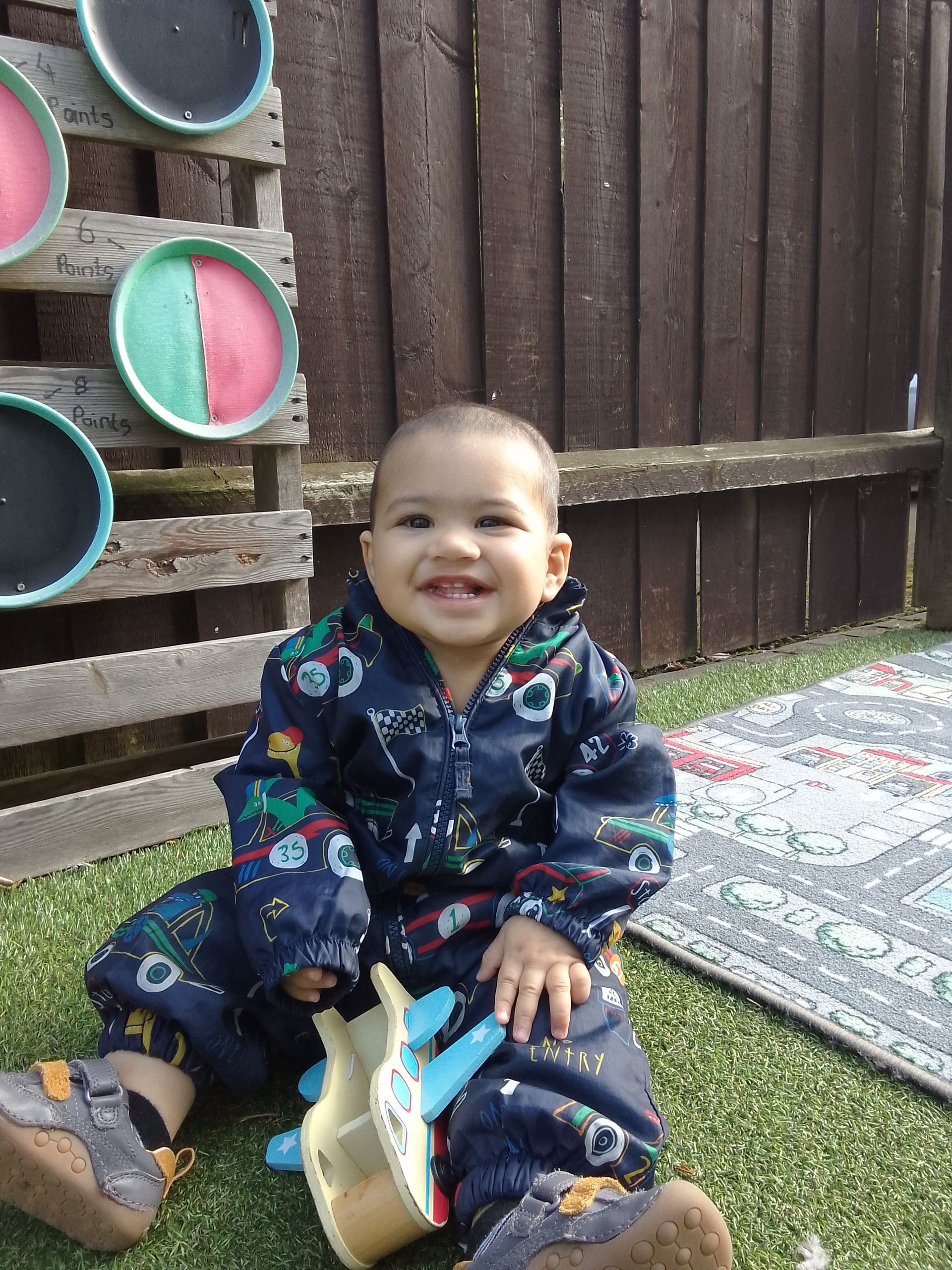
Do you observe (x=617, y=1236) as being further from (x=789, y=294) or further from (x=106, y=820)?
(x=789, y=294)

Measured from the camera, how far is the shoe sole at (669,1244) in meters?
0.82

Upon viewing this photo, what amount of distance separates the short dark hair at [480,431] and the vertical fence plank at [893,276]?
300cm

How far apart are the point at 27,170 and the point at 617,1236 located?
177 centimetres

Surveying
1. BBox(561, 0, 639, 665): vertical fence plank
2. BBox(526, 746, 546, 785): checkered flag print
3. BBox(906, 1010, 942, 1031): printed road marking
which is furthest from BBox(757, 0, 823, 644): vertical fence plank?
BBox(526, 746, 546, 785): checkered flag print

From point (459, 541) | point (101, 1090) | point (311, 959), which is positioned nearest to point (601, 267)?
point (459, 541)

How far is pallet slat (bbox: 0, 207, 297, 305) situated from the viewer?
1723mm

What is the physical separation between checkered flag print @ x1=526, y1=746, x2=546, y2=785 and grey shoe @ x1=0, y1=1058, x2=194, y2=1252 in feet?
1.92

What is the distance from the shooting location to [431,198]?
2553mm

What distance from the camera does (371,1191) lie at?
93 cm

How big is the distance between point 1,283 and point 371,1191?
153 centimetres

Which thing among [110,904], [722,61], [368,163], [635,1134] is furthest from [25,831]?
[722,61]

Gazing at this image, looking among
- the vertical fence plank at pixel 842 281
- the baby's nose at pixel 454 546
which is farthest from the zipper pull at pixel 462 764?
the vertical fence plank at pixel 842 281

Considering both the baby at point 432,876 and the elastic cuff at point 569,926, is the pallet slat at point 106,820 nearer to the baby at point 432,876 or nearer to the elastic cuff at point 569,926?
the baby at point 432,876

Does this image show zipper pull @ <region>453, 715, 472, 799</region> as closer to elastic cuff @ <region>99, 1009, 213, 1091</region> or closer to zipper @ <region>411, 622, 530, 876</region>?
zipper @ <region>411, 622, 530, 876</region>
